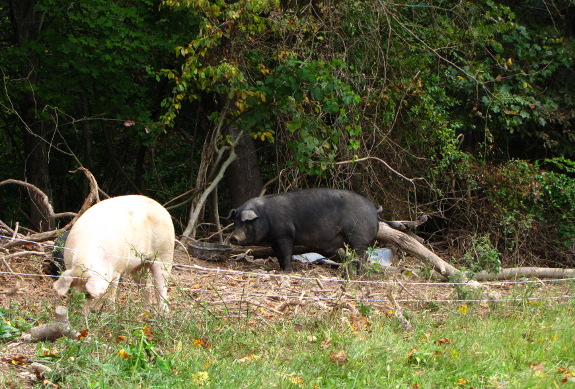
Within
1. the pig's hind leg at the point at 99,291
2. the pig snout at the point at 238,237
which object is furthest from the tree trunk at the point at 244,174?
the pig's hind leg at the point at 99,291

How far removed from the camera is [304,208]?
9820 millimetres

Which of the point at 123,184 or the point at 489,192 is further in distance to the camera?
the point at 123,184

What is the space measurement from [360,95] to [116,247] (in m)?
5.81

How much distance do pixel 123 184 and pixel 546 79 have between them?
8.03 meters

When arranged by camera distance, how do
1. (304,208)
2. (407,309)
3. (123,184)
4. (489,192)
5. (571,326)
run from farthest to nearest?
(123,184) → (489,192) → (304,208) → (407,309) → (571,326)

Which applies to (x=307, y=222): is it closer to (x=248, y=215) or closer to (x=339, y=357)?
(x=248, y=215)

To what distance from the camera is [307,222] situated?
9.79m

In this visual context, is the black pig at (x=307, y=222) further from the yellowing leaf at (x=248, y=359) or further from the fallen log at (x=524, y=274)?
the yellowing leaf at (x=248, y=359)

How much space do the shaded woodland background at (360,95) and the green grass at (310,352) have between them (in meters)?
4.05

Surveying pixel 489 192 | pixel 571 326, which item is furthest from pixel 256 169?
pixel 571 326

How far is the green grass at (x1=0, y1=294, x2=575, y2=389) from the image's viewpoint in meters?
4.79

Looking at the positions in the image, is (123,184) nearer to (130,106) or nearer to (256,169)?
(130,106)

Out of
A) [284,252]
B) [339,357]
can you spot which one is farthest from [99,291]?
[284,252]

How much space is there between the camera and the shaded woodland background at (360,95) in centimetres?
1023
